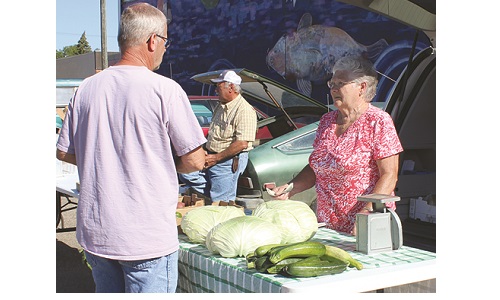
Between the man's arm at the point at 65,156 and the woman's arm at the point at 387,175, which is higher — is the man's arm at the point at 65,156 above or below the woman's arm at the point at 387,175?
above

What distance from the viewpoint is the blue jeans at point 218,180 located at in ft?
19.7

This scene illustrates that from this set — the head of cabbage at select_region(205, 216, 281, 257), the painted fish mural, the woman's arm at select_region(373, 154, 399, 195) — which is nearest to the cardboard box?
the woman's arm at select_region(373, 154, 399, 195)

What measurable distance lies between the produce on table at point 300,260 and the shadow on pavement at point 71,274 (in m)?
3.08

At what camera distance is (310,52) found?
43.8ft

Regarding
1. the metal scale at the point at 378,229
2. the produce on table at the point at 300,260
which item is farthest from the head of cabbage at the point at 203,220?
the metal scale at the point at 378,229

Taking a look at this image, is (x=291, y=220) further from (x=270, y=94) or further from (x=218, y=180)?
(x=270, y=94)

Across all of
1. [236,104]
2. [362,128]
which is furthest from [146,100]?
[236,104]

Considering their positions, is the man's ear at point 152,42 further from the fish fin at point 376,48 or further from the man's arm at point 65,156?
the fish fin at point 376,48

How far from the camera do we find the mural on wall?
1156 centimetres

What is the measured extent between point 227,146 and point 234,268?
361 centimetres

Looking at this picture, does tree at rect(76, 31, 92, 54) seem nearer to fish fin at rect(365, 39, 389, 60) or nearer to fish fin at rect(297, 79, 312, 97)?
fish fin at rect(297, 79, 312, 97)
